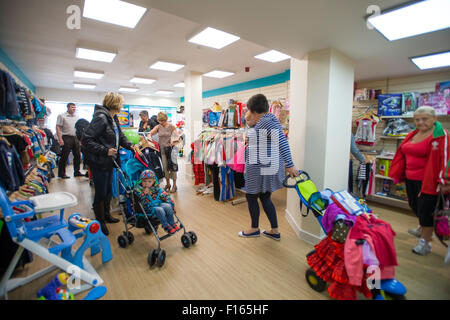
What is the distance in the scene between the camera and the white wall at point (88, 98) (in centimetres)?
991

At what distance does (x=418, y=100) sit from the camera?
3.92 metres

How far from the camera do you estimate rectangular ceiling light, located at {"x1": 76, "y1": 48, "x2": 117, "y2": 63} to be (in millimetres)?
4732

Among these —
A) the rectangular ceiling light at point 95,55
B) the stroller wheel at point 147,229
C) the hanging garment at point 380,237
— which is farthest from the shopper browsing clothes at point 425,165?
the rectangular ceiling light at point 95,55

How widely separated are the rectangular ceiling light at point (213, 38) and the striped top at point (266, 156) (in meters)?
2.08

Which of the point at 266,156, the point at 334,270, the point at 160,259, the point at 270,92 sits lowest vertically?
the point at 160,259

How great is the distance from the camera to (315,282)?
1945mm

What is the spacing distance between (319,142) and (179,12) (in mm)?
2094

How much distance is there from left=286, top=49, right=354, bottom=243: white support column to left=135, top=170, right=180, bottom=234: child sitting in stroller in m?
1.74

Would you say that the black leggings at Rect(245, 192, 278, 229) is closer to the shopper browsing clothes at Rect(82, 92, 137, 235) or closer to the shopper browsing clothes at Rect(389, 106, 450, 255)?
the shopper browsing clothes at Rect(389, 106, 450, 255)

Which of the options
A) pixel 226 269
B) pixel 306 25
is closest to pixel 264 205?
pixel 226 269

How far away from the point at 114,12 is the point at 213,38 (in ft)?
5.27

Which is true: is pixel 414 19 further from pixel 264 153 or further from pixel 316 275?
pixel 316 275
